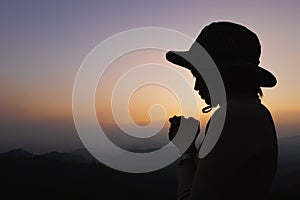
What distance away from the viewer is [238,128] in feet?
5.90

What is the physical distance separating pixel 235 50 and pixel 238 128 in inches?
19.9

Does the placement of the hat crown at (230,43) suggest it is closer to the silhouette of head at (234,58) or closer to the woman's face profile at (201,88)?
the silhouette of head at (234,58)

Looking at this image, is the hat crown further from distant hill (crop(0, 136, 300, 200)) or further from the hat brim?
distant hill (crop(0, 136, 300, 200))

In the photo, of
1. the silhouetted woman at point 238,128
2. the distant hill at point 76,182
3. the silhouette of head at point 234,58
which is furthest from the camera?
the distant hill at point 76,182

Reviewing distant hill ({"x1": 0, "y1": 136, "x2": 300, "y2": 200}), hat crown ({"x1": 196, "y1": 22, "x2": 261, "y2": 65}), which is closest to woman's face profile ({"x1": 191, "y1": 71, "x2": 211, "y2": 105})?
hat crown ({"x1": 196, "y1": 22, "x2": 261, "y2": 65})

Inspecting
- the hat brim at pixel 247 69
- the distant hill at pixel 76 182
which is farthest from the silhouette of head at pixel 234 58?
the distant hill at pixel 76 182

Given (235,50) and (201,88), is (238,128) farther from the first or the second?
(235,50)

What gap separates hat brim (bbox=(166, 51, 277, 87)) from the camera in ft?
6.55

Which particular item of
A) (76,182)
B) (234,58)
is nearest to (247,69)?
(234,58)

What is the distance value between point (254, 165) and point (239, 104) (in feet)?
1.07

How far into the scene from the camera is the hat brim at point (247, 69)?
6.55 ft

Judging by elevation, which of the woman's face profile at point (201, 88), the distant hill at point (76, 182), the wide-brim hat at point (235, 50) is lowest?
the distant hill at point (76, 182)

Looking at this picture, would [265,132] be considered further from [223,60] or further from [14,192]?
[14,192]

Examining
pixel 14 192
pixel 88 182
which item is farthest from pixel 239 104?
pixel 88 182
